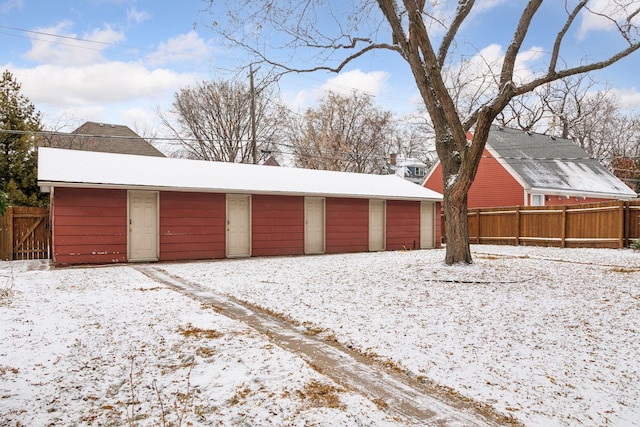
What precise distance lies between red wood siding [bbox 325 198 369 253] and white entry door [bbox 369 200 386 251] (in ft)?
0.69

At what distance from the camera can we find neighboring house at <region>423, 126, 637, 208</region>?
73.8 ft

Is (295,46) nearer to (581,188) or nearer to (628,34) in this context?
(628,34)

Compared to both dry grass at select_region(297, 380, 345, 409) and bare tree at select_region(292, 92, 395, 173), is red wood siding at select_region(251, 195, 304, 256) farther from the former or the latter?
bare tree at select_region(292, 92, 395, 173)

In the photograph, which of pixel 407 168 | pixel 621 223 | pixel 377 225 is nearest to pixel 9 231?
pixel 377 225

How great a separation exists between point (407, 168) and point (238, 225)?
31725 mm

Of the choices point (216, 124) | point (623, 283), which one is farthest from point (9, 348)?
point (216, 124)

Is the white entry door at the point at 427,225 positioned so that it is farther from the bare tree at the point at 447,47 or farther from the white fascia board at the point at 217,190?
the bare tree at the point at 447,47

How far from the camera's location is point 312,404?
2.80m

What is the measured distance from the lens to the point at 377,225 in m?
15.9

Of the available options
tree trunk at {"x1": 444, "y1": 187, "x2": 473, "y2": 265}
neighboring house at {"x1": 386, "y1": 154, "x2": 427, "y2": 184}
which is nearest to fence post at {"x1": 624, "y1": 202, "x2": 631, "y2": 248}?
tree trunk at {"x1": 444, "y1": 187, "x2": 473, "y2": 265}

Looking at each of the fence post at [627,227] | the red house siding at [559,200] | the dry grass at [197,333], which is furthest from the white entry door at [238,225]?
the red house siding at [559,200]

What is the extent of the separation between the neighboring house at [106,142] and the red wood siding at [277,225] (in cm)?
1617

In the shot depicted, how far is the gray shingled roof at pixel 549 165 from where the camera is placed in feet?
74.8

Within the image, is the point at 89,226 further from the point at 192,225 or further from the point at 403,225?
the point at 403,225
